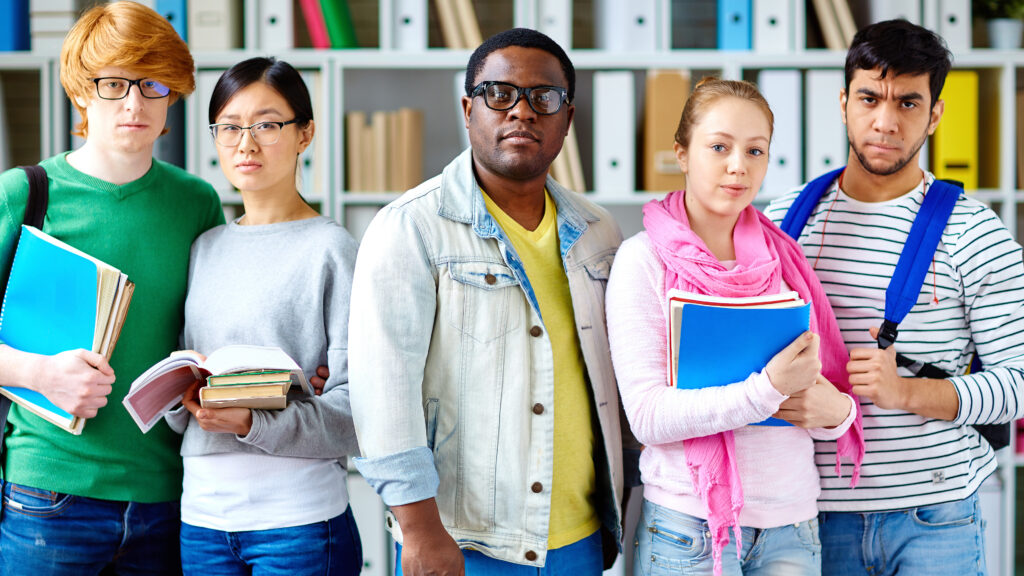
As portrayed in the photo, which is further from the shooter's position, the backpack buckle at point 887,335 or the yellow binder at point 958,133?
the yellow binder at point 958,133

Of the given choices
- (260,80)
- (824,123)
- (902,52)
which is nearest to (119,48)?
(260,80)

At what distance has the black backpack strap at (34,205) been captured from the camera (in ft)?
4.99

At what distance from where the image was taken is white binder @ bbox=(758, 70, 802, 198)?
279cm

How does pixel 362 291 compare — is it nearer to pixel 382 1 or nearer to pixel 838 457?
pixel 838 457

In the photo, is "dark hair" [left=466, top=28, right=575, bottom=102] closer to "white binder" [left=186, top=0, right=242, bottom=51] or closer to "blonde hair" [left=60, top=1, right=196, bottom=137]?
"blonde hair" [left=60, top=1, right=196, bottom=137]

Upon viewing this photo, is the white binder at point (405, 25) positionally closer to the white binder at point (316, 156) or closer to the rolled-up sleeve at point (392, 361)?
the white binder at point (316, 156)

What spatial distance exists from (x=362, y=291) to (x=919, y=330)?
1.09 meters

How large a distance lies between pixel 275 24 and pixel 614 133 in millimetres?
1263

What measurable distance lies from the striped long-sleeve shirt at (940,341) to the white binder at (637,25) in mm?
1480

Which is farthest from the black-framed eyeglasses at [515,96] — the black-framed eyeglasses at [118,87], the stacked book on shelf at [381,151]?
the stacked book on shelf at [381,151]

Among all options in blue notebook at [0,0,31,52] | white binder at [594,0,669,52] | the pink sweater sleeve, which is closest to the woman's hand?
the pink sweater sleeve

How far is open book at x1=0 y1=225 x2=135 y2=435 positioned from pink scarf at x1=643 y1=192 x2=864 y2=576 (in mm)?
976

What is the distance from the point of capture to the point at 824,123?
9.23 feet


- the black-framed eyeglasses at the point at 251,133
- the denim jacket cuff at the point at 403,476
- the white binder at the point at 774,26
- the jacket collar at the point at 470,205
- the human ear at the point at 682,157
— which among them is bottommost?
the denim jacket cuff at the point at 403,476
